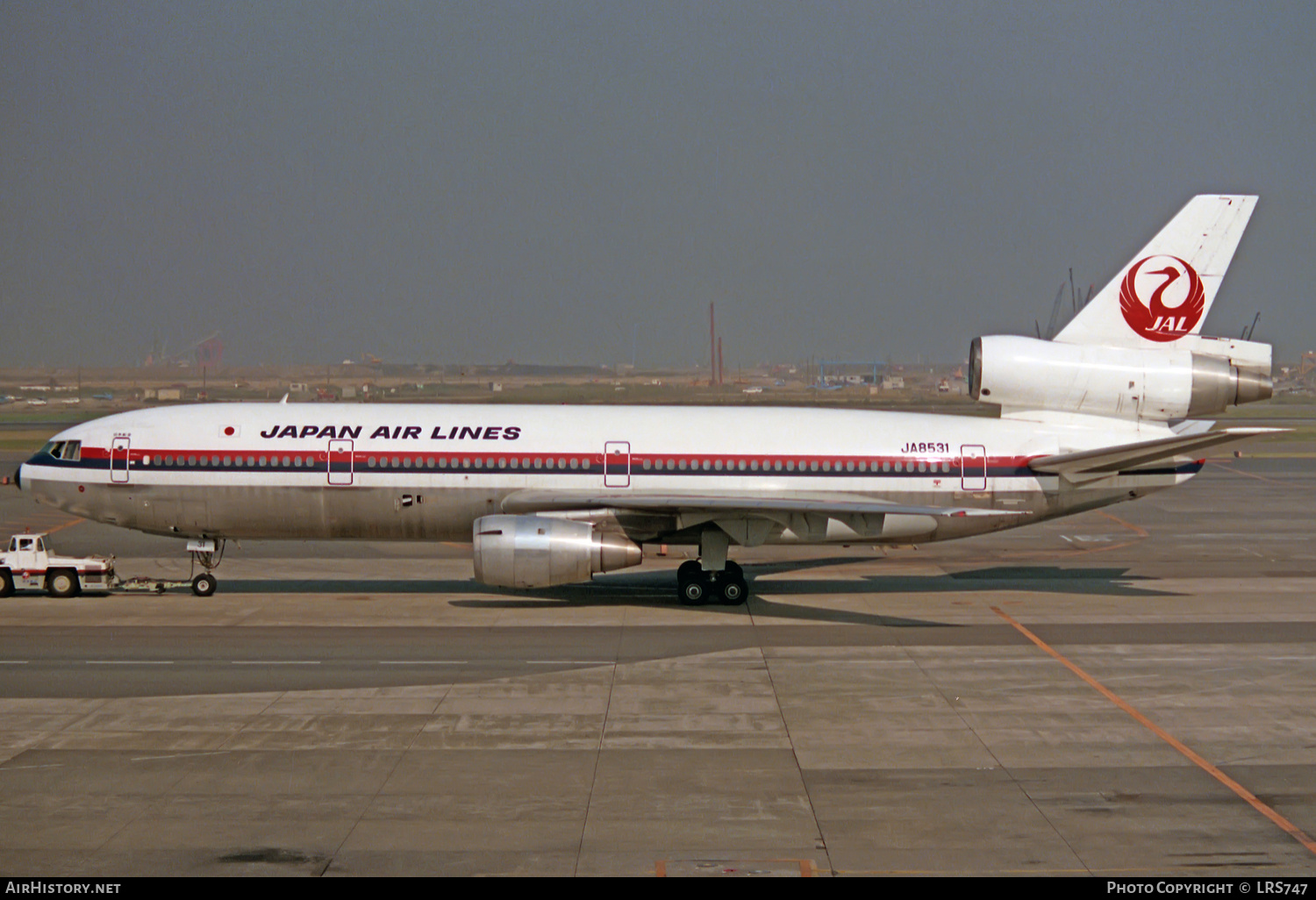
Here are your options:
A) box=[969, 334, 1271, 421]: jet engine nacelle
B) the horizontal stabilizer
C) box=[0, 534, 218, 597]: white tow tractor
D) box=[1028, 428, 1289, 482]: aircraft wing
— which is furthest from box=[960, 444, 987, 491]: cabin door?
box=[0, 534, 218, 597]: white tow tractor

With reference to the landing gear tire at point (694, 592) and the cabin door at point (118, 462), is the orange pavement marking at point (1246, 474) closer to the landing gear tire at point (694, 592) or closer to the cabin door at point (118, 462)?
the landing gear tire at point (694, 592)

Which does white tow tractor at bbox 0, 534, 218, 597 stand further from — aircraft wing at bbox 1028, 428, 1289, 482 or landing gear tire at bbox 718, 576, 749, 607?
aircraft wing at bbox 1028, 428, 1289, 482

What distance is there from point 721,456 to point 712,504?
95.5 inches

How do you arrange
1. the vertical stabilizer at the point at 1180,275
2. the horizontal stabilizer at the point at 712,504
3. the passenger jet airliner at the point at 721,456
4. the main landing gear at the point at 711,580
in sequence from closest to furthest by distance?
the horizontal stabilizer at the point at 712,504, the main landing gear at the point at 711,580, the passenger jet airliner at the point at 721,456, the vertical stabilizer at the point at 1180,275

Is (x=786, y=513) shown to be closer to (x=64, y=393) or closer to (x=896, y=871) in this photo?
(x=896, y=871)

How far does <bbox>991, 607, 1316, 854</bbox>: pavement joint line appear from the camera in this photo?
591 inches

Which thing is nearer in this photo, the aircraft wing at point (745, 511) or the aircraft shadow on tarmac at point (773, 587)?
the aircraft wing at point (745, 511)

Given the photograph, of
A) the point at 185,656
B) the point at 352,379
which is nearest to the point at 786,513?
the point at 185,656

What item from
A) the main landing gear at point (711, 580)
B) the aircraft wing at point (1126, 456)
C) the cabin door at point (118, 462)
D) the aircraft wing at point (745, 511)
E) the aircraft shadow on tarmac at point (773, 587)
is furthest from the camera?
the cabin door at point (118, 462)

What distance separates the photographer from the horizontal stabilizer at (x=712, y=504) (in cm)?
2816

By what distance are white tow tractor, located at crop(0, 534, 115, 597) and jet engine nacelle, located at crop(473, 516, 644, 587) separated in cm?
1006

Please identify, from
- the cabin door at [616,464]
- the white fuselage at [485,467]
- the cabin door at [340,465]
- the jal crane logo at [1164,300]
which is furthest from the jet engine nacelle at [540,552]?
the jal crane logo at [1164,300]

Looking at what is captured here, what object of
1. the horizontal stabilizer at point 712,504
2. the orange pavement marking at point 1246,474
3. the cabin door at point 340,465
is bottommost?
the orange pavement marking at point 1246,474

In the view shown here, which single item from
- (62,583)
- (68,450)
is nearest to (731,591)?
(62,583)
